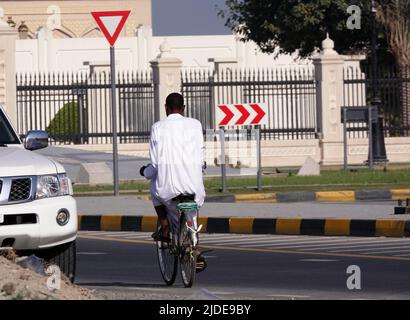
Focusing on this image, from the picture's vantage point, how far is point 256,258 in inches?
691

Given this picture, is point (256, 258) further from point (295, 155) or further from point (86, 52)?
point (86, 52)

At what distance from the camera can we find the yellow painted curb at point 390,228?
65.6 feet

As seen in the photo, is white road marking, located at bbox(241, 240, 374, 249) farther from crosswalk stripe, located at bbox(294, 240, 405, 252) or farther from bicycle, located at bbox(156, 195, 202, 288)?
bicycle, located at bbox(156, 195, 202, 288)

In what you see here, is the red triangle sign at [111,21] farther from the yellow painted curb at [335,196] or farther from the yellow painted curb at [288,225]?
the yellow painted curb at [288,225]

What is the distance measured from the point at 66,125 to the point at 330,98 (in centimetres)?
801

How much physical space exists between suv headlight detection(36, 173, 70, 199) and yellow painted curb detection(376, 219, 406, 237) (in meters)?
7.02

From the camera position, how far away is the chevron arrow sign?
94.7 feet

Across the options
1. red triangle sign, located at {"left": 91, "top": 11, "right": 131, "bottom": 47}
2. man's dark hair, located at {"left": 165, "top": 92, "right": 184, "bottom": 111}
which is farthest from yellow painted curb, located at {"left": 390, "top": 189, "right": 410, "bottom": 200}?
man's dark hair, located at {"left": 165, "top": 92, "right": 184, "bottom": 111}

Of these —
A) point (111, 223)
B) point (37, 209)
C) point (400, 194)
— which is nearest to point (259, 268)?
point (37, 209)

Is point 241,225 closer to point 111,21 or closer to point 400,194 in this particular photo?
point 111,21

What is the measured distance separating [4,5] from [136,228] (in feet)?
186

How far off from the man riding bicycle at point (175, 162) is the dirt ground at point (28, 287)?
6.43ft

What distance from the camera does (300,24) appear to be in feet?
173

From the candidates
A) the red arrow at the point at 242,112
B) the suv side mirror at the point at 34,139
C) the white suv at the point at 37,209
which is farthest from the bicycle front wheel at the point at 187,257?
→ the red arrow at the point at 242,112
